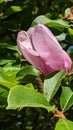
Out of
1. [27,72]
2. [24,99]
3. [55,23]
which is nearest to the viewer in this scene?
[24,99]

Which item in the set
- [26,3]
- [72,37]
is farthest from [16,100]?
→ [26,3]

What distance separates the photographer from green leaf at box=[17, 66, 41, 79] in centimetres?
118

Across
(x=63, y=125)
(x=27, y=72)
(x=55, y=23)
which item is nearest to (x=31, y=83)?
(x=27, y=72)

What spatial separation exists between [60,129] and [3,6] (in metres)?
1.23

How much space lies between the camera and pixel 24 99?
0.92 metres

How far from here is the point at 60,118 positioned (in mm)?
993

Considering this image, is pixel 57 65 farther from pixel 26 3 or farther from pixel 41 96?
pixel 26 3

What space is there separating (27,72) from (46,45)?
10 centimetres

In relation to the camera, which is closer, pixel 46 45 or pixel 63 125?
pixel 63 125

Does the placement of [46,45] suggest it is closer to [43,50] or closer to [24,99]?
[43,50]

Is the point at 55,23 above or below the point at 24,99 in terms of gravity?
below

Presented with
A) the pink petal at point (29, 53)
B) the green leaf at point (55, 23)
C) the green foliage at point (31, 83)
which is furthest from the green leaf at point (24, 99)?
the green leaf at point (55, 23)

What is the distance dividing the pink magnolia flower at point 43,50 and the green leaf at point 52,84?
0.07m

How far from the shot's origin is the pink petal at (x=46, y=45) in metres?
1.14
